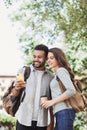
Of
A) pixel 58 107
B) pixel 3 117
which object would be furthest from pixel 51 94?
pixel 3 117

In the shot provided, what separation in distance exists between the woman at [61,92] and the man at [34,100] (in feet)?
0.37

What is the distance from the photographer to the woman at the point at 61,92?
3447mm

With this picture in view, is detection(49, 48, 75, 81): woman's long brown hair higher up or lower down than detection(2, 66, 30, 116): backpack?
higher up

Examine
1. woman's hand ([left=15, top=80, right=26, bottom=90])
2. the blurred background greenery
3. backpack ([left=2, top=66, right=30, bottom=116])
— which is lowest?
the blurred background greenery

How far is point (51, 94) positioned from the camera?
142 inches

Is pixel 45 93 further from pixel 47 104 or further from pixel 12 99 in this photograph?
pixel 12 99

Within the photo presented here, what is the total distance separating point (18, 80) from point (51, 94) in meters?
0.34

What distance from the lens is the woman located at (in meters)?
3.45

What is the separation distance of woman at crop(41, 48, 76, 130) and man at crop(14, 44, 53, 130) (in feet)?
0.37

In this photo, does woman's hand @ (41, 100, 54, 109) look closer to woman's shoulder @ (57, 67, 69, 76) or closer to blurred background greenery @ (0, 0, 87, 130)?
woman's shoulder @ (57, 67, 69, 76)

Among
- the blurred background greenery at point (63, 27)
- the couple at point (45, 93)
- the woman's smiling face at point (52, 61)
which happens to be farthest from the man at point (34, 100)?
the blurred background greenery at point (63, 27)

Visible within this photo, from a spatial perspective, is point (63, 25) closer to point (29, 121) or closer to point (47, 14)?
point (47, 14)

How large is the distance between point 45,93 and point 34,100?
0.12 m

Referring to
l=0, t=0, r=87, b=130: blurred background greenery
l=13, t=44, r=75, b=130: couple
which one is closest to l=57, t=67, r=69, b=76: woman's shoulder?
l=13, t=44, r=75, b=130: couple
